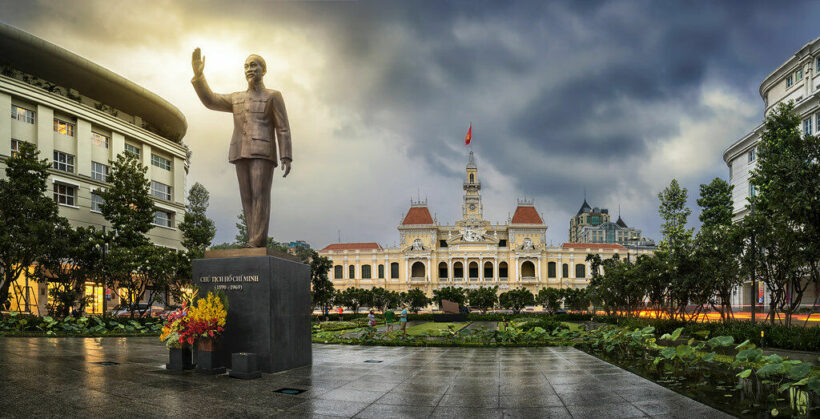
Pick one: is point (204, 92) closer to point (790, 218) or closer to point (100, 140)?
point (790, 218)

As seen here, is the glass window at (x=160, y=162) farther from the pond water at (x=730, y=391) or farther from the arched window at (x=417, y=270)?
the arched window at (x=417, y=270)

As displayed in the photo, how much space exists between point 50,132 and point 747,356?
41035 millimetres

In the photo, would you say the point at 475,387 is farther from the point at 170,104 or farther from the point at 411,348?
the point at 170,104

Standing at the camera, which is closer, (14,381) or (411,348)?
(14,381)

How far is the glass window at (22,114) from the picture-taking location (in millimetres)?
32594

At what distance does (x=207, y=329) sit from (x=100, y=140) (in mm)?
37894

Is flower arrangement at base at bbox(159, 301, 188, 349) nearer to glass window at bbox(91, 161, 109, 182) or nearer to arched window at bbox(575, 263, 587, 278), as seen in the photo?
glass window at bbox(91, 161, 109, 182)

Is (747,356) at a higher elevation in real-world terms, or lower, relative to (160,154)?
lower

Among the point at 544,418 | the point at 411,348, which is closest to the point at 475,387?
the point at 544,418


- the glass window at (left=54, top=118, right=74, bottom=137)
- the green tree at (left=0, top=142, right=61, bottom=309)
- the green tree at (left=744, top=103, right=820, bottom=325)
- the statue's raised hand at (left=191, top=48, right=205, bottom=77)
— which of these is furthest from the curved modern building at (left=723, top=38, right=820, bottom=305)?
the glass window at (left=54, top=118, right=74, bottom=137)

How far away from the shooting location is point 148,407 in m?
6.22

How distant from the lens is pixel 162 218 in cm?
4481

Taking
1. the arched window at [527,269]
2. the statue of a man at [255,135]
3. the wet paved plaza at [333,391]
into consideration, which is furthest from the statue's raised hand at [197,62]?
the arched window at [527,269]

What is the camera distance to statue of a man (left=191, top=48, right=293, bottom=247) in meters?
10.3
